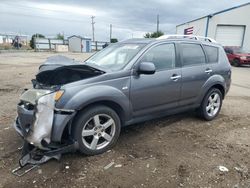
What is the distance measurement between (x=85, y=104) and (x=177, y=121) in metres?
2.62

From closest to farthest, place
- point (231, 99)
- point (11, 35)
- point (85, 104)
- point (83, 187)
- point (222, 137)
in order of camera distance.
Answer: point (83, 187) → point (85, 104) → point (222, 137) → point (231, 99) → point (11, 35)

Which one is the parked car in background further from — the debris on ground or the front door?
the debris on ground

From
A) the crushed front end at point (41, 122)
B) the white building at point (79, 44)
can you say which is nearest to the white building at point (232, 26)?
the white building at point (79, 44)

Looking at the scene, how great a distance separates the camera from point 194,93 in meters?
5.23

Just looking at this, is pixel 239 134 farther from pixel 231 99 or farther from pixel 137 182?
pixel 231 99

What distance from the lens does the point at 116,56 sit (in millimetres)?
4758

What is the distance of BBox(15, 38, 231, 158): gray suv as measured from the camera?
3.51m

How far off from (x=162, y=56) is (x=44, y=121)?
94.8 inches

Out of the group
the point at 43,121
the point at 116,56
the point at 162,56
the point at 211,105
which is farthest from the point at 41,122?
the point at 211,105

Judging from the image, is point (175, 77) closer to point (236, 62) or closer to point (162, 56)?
point (162, 56)

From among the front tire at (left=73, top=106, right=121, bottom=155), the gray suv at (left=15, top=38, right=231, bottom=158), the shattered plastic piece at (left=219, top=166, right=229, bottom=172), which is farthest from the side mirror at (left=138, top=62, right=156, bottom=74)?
the shattered plastic piece at (left=219, top=166, right=229, bottom=172)

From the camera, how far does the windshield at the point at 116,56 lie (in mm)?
4432

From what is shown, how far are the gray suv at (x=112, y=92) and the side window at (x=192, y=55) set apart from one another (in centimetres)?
2

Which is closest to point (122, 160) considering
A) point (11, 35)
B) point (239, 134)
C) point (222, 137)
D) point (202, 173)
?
point (202, 173)
